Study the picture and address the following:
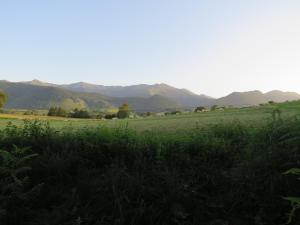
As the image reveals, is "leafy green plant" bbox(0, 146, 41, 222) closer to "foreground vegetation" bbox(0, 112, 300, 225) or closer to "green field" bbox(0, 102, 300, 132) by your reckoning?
"foreground vegetation" bbox(0, 112, 300, 225)

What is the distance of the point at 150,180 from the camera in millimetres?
8523

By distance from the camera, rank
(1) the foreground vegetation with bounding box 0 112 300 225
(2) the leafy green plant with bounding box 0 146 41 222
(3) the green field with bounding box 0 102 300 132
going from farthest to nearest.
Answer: (3) the green field with bounding box 0 102 300 132
(2) the leafy green plant with bounding box 0 146 41 222
(1) the foreground vegetation with bounding box 0 112 300 225

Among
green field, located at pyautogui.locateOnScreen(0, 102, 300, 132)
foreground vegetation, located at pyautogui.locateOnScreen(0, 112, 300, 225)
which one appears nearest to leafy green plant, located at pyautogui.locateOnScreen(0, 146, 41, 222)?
foreground vegetation, located at pyautogui.locateOnScreen(0, 112, 300, 225)

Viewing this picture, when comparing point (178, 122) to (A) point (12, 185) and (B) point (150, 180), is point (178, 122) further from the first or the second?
(A) point (12, 185)

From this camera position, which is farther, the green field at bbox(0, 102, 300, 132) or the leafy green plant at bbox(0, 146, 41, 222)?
the green field at bbox(0, 102, 300, 132)

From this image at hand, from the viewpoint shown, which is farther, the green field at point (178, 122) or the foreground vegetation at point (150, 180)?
the green field at point (178, 122)

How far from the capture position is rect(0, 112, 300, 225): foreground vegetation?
24.7 ft

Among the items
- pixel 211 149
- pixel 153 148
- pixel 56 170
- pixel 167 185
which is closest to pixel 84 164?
pixel 56 170

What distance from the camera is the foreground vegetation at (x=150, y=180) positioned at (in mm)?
7523

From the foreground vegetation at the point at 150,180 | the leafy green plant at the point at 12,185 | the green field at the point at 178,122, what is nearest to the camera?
the foreground vegetation at the point at 150,180

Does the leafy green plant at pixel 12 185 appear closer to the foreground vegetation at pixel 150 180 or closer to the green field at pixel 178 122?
the foreground vegetation at pixel 150 180

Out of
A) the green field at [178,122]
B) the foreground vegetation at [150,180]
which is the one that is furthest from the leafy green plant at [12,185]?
the green field at [178,122]

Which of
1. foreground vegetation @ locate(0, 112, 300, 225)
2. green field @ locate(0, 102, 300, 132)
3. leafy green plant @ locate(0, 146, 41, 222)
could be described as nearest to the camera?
foreground vegetation @ locate(0, 112, 300, 225)

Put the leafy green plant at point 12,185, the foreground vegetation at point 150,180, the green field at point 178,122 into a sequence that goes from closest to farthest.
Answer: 1. the foreground vegetation at point 150,180
2. the leafy green plant at point 12,185
3. the green field at point 178,122
